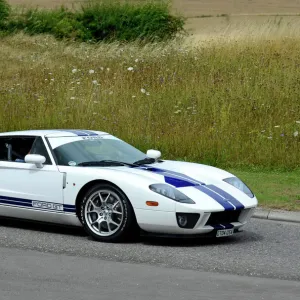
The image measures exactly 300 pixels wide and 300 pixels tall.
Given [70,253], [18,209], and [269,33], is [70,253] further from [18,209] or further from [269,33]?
[269,33]

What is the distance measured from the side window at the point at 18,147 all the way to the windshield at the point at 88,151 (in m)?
0.19

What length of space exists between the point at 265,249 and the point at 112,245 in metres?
1.60

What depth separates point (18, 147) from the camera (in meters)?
10.6

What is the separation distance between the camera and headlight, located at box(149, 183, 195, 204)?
9.28 m

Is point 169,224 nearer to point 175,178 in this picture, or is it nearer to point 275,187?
point 175,178

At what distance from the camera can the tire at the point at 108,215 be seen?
9.41 m

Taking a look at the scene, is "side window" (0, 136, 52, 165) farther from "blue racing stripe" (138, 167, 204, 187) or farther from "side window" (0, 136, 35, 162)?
"blue racing stripe" (138, 167, 204, 187)

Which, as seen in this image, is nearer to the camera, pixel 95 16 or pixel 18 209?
pixel 18 209

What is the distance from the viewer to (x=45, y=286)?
7.46 metres

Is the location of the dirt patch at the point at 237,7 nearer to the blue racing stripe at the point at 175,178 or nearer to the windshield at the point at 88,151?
the windshield at the point at 88,151

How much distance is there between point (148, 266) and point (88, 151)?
2321mm

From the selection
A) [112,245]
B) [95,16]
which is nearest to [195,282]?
[112,245]

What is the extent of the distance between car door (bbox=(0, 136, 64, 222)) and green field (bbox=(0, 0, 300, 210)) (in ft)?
13.1

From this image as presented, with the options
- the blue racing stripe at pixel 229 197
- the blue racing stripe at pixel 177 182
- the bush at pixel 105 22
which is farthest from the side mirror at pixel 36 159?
the bush at pixel 105 22
